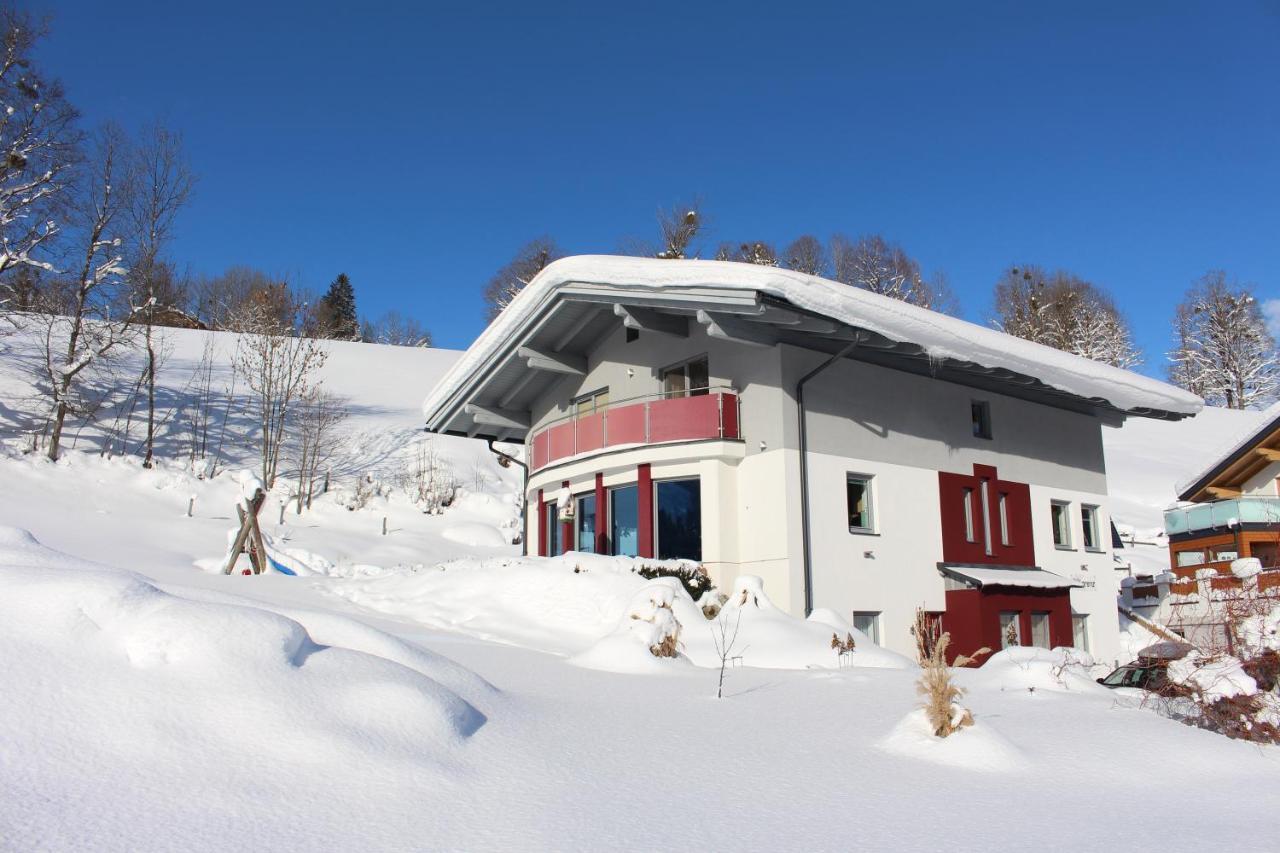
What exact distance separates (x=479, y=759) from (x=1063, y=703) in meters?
6.01

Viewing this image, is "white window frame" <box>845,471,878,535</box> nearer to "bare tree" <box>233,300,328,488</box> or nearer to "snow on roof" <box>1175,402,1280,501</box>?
"snow on roof" <box>1175,402,1280,501</box>

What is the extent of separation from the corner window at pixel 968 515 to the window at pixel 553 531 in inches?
353

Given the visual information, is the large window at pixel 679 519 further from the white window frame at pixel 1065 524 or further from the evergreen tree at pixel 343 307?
the evergreen tree at pixel 343 307

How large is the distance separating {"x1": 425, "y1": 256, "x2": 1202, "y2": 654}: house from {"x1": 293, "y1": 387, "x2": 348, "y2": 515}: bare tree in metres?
15.1

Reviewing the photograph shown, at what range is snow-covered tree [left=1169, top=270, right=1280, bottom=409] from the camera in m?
58.2

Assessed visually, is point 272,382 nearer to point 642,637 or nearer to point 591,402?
point 591,402

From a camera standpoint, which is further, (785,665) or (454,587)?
(454,587)

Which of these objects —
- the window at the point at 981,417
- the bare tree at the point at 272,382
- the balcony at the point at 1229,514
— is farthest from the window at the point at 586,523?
the balcony at the point at 1229,514

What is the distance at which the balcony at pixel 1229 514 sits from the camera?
1107 inches

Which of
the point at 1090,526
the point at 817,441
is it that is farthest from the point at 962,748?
the point at 1090,526

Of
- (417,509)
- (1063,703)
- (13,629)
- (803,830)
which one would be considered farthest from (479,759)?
(417,509)

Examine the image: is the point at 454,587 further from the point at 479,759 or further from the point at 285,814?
the point at 285,814

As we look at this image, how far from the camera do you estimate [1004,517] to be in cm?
2091

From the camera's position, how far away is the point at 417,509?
35.3 meters
